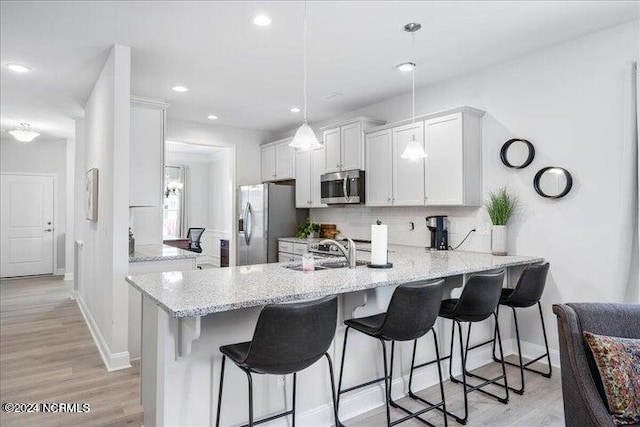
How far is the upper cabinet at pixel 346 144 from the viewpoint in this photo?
4.75 meters

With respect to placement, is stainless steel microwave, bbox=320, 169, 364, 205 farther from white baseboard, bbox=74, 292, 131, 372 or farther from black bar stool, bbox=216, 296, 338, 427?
black bar stool, bbox=216, 296, 338, 427

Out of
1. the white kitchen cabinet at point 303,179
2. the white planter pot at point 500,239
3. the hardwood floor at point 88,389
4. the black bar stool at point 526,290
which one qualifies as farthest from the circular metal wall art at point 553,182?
the white kitchen cabinet at point 303,179

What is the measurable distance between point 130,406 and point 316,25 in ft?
10.0

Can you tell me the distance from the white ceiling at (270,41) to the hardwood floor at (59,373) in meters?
2.74

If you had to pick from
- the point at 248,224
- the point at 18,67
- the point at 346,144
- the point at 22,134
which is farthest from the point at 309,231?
the point at 22,134

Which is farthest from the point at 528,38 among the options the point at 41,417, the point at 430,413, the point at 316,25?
the point at 41,417

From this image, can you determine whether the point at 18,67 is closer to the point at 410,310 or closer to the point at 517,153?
the point at 410,310

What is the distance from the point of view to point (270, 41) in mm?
3242

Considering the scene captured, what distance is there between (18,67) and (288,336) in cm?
411

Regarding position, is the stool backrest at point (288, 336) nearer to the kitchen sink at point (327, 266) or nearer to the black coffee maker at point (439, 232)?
the kitchen sink at point (327, 266)

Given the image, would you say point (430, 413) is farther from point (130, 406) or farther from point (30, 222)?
point (30, 222)

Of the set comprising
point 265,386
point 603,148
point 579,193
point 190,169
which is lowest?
point 265,386

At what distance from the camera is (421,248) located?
167 inches

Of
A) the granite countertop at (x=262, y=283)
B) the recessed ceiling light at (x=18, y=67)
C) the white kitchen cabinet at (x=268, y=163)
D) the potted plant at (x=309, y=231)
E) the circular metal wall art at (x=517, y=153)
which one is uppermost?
the recessed ceiling light at (x=18, y=67)
